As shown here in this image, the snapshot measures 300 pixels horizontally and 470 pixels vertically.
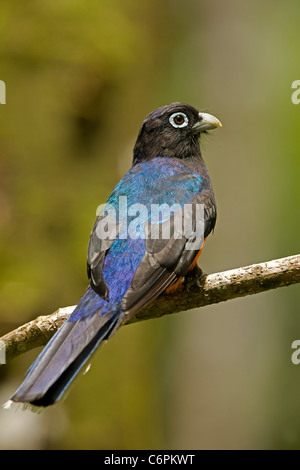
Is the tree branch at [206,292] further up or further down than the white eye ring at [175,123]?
further down

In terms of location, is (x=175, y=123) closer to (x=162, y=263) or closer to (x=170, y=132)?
(x=170, y=132)

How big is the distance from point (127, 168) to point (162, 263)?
8.60 feet

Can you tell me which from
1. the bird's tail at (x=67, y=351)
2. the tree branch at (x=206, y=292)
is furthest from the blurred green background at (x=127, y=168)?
the bird's tail at (x=67, y=351)

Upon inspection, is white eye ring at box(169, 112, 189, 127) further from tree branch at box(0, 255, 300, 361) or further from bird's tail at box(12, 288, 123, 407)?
bird's tail at box(12, 288, 123, 407)

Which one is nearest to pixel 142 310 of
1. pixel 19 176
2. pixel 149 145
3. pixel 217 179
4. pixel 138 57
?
pixel 149 145

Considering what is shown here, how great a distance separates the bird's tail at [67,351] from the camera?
10.3 ft

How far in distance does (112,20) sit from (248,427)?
401cm

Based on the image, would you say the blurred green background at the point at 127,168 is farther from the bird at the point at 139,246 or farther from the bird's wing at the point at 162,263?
the bird's wing at the point at 162,263

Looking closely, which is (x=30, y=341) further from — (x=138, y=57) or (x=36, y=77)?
(x=138, y=57)

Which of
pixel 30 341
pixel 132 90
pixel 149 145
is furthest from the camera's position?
pixel 132 90

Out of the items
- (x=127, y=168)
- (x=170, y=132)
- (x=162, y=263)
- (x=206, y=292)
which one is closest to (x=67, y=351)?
(x=162, y=263)

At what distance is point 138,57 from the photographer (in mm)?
6434

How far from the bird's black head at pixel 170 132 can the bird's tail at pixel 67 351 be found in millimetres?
1423
